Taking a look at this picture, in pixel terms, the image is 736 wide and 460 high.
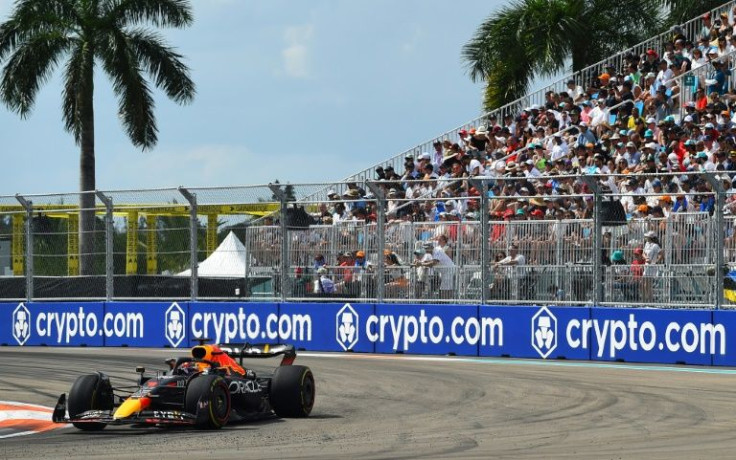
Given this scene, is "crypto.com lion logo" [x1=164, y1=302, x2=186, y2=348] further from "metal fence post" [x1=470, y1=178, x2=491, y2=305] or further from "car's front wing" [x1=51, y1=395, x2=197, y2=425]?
"car's front wing" [x1=51, y1=395, x2=197, y2=425]

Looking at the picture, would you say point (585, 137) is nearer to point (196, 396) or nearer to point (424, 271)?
point (424, 271)

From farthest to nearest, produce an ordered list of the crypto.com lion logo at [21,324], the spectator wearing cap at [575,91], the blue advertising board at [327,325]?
the spectator wearing cap at [575,91], the crypto.com lion logo at [21,324], the blue advertising board at [327,325]

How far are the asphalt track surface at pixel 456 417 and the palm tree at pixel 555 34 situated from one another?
63.3 ft

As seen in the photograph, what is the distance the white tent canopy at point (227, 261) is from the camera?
22.5 metres

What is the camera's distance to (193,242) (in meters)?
22.9

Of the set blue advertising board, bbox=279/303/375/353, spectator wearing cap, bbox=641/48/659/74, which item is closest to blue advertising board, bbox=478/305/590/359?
blue advertising board, bbox=279/303/375/353

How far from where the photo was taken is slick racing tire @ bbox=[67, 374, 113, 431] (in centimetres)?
1164

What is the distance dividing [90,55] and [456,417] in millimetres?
28804

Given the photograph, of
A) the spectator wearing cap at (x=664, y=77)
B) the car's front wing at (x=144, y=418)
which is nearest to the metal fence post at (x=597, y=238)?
the spectator wearing cap at (x=664, y=77)

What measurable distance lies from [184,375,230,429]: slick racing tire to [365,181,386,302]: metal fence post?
931 cm

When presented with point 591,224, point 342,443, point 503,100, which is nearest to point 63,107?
point 503,100

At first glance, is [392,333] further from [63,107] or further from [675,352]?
[63,107]

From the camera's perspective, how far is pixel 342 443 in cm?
1069

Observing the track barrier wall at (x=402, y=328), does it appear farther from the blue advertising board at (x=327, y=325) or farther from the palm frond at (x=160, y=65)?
the palm frond at (x=160, y=65)
